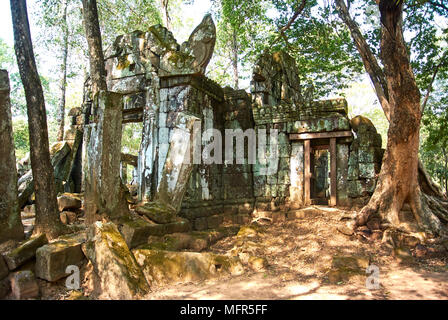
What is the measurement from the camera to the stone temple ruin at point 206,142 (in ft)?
21.3

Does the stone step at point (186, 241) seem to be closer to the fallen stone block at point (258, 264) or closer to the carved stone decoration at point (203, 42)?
the fallen stone block at point (258, 264)

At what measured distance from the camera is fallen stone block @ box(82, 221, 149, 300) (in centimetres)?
378

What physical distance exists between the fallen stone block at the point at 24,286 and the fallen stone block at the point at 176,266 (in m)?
1.17

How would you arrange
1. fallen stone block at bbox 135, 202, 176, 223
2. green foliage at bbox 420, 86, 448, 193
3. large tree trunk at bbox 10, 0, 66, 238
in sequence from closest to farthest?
→ large tree trunk at bbox 10, 0, 66, 238 < fallen stone block at bbox 135, 202, 176, 223 < green foliage at bbox 420, 86, 448, 193

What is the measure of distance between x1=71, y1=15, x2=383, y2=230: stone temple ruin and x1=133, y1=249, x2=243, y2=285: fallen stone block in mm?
2497

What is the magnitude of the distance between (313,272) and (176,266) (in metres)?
1.96

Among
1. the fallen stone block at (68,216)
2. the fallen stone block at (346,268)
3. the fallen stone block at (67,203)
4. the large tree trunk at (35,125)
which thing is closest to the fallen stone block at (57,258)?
the large tree trunk at (35,125)

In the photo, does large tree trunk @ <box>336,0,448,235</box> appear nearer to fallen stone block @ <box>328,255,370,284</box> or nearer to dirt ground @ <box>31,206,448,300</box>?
dirt ground @ <box>31,206,448,300</box>

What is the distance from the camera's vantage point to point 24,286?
12.6ft

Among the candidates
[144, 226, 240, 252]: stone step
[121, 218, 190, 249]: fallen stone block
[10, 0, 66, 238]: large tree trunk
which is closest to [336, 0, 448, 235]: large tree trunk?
[144, 226, 240, 252]: stone step

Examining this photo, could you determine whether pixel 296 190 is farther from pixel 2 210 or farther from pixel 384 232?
pixel 2 210

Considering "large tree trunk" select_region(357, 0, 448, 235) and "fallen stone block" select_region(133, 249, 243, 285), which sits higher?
"large tree trunk" select_region(357, 0, 448, 235)

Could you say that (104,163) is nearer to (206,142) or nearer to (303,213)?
(206,142)

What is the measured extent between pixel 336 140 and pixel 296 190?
1522 millimetres
